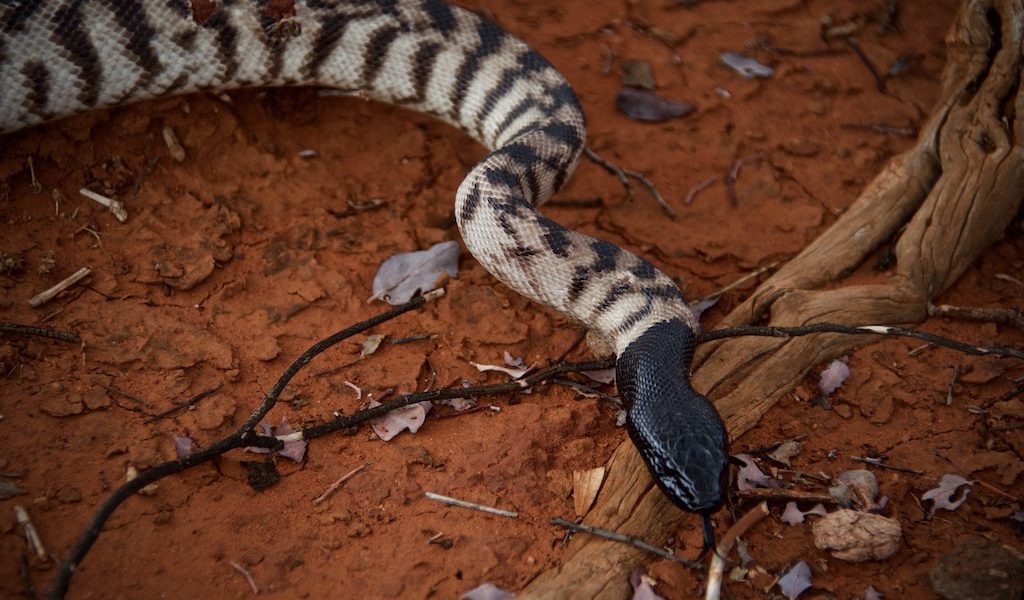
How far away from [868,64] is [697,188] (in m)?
2.32

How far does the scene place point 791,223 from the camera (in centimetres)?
629

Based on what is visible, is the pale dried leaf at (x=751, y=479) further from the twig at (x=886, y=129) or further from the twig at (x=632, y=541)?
the twig at (x=886, y=129)

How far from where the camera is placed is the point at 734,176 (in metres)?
6.62

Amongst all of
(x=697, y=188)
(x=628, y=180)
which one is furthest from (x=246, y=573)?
(x=697, y=188)

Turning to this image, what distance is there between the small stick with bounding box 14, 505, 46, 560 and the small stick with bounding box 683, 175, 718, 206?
4.81 m

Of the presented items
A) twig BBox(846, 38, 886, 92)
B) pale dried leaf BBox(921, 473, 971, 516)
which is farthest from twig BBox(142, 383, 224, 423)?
twig BBox(846, 38, 886, 92)

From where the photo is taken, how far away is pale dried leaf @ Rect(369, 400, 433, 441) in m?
4.70

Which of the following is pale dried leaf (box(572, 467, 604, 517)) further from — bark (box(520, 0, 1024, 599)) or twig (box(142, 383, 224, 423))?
twig (box(142, 383, 224, 423))

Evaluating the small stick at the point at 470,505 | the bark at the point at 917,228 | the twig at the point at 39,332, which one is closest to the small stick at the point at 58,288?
the twig at the point at 39,332

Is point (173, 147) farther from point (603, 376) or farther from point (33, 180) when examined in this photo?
point (603, 376)

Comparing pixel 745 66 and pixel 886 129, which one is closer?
pixel 886 129

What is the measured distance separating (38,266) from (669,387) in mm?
3959

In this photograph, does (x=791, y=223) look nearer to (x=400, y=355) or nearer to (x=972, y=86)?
(x=972, y=86)

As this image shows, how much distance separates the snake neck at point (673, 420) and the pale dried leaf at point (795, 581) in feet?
1.61
